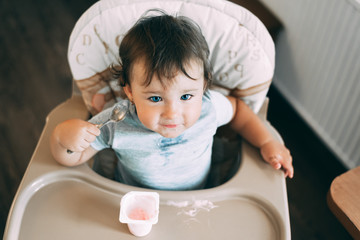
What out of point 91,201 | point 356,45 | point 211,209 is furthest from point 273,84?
point 91,201

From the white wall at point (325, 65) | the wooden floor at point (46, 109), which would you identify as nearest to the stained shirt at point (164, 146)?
the white wall at point (325, 65)

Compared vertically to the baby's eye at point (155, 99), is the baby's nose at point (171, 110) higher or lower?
lower

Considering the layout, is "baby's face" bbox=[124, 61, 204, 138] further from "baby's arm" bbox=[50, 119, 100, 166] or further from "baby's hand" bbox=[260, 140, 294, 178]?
"baby's hand" bbox=[260, 140, 294, 178]

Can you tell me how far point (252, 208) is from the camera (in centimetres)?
82

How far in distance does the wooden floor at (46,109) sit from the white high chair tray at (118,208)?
66 centimetres

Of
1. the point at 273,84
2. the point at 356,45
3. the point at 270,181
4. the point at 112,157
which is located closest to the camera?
the point at 270,181

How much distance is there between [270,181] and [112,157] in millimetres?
450

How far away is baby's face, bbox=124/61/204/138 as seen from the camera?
0.73m

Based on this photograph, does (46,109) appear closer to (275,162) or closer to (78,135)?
(78,135)

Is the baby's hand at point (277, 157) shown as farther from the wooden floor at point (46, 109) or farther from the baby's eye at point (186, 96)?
the wooden floor at point (46, 109)

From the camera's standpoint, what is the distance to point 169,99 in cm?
74

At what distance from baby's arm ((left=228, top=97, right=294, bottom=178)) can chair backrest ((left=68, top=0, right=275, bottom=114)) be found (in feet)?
0.16

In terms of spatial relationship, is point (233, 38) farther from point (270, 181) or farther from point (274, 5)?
point (274, 5)

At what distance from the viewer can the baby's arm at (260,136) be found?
0.88 metres
